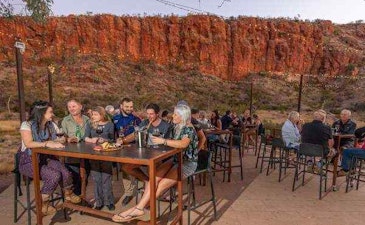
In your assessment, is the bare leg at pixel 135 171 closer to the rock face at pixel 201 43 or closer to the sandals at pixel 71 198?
the sandals at pixel 71 198

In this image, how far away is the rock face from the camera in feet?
119

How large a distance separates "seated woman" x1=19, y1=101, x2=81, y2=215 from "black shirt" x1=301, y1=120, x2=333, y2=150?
4.10 m

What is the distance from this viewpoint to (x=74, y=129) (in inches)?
182

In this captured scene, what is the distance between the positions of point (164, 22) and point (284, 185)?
3634 cm

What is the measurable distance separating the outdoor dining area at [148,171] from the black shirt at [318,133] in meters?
0.02

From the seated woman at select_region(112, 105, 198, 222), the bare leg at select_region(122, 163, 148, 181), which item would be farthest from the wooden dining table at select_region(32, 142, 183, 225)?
the bare leg at select_region(122, 163, 148, 181)

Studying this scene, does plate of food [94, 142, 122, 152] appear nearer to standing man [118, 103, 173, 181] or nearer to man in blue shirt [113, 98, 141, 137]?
standing man [118, 103, 173, 181]

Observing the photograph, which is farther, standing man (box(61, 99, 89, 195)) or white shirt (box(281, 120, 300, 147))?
white shirt (box(281, 120, 300, 147))

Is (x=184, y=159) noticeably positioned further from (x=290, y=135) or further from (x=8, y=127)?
(x=8, y=127)

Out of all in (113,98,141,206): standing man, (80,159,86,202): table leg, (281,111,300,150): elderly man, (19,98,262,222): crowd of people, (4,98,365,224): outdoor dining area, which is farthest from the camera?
(281,111,300,150): elderly man

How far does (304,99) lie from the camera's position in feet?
103

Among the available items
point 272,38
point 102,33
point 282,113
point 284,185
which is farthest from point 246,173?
point 272,38

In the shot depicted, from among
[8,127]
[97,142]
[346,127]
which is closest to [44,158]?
[97,142]

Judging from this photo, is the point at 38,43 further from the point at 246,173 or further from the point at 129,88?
the point at 246,173
